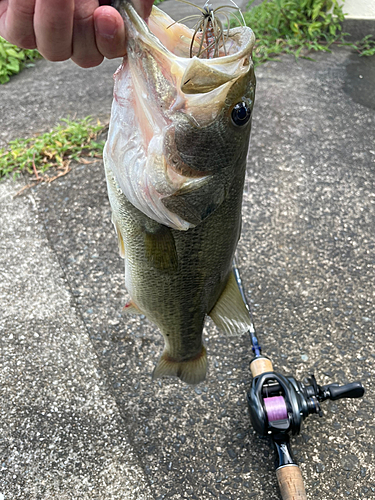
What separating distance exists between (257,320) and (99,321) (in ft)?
3.13

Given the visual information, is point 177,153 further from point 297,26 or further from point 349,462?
point 297,26

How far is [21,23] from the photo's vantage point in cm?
100

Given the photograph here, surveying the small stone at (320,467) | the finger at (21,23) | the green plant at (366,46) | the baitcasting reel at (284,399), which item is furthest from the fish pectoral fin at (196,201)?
the green plant at (366,46)

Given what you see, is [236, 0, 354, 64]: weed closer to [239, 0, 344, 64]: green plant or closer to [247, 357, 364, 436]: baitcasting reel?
[239, 0, 344, 64]: green plant

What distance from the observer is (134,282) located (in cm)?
154

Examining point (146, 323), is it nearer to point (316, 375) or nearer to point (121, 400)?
point (121, 400)

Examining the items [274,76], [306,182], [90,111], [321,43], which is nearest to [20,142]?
[90,111]

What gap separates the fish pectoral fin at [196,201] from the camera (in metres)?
1.21

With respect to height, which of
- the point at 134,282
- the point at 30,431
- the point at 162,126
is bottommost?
the point at 30,431

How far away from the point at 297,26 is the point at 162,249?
16.7 feet

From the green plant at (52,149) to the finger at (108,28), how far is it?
8.60 feet

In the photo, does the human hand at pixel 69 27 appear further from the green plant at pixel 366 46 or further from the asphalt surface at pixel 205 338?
the green plant at pixel 366 46

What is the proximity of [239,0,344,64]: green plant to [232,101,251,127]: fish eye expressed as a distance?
4.45 meters

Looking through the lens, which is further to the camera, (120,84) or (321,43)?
(321,43)
